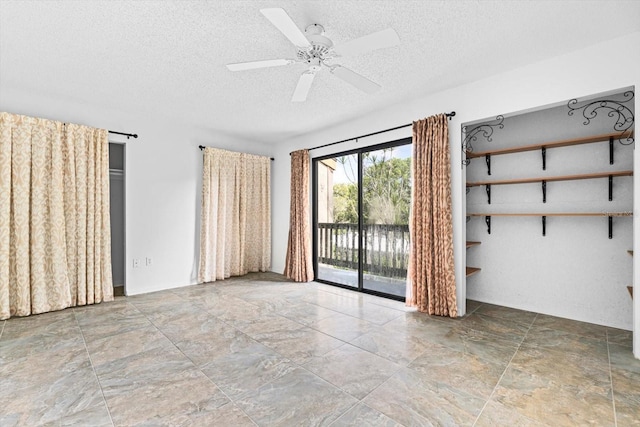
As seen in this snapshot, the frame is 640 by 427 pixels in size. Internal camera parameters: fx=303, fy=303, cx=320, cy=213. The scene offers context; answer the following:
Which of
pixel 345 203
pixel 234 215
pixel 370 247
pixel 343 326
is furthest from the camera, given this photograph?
pixel 234 215

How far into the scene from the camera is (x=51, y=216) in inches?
138

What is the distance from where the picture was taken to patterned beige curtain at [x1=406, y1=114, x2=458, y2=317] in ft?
10.8

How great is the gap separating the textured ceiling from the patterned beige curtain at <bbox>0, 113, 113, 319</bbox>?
0.54 meters

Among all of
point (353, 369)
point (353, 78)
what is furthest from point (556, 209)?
point (353, 369)

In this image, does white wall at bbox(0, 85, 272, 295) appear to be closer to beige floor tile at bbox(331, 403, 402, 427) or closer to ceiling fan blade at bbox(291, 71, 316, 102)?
ceiling fan blade at bbox(291, 71, 316, 102)

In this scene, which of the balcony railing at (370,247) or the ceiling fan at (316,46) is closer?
the ceiling fan at (316,46)

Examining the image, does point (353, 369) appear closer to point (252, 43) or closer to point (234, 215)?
point (252, 43)

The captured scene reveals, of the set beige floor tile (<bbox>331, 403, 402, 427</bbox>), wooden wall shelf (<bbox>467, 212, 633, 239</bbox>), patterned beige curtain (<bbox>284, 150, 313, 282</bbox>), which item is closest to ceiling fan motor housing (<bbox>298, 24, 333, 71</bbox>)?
beige floor tile (<bbox>331, 403, 402, 427</bbox>)

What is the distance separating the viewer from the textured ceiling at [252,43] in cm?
208

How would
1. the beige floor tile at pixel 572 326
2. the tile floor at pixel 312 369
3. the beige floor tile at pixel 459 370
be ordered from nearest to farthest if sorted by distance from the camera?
the tile floor at pixel 312 369 < the beige floor tile at pixel 459 370 < the beige floor tile at pixel 572 326

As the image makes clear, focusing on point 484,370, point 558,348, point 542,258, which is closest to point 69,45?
point 484,370

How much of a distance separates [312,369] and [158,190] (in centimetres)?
358

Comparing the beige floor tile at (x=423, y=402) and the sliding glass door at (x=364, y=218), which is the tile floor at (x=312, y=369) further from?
the sliding glass door at (x=364, y=218)

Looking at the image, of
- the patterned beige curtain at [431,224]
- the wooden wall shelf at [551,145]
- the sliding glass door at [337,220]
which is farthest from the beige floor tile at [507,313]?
the wooden wall shelf at [551,145]
